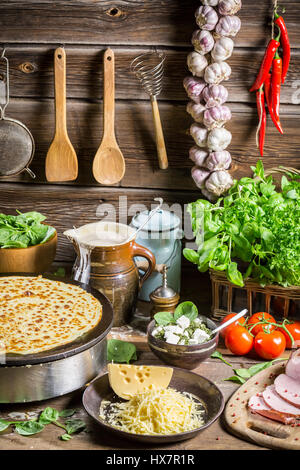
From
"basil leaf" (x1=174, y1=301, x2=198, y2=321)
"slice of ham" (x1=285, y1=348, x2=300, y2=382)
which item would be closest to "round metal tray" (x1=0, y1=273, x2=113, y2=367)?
"basil leaf" (x1=174, y1=301, x2=198, y2=321)

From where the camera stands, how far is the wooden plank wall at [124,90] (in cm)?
188

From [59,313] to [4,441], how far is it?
0.36 m

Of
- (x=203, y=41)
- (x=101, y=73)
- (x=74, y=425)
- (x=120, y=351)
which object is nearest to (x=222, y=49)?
(x=203, y=41)

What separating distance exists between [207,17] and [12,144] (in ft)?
2.56

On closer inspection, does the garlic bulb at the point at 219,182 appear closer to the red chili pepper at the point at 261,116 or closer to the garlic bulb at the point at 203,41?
the red chili pepper at the point at 261,116

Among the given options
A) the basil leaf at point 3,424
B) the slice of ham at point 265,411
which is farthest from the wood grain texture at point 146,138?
the basil leaf at point 3,424

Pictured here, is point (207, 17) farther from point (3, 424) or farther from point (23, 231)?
point (3, 424)

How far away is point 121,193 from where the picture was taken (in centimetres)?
208

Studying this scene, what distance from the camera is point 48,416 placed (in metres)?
1.31

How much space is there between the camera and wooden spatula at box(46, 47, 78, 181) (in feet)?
6.32

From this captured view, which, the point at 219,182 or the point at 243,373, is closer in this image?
the point at 243,373

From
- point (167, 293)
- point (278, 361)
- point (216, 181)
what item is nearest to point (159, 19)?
point (216, 181)

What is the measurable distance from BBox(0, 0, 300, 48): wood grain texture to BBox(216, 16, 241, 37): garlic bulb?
0.30 feet

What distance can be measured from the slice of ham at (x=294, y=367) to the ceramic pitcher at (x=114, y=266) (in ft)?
1.77
